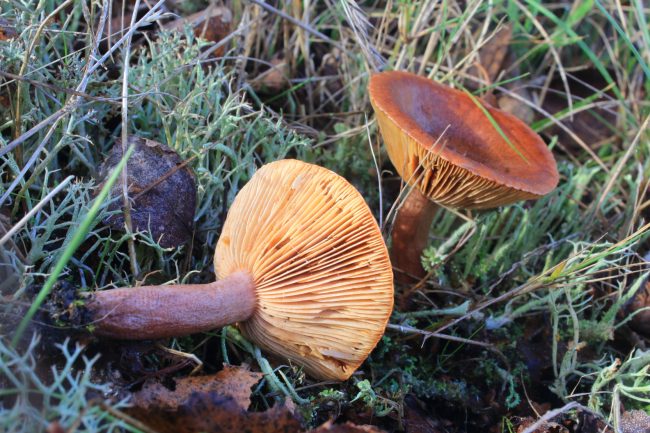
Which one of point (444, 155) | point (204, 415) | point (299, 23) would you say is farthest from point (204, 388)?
point (299, 23)

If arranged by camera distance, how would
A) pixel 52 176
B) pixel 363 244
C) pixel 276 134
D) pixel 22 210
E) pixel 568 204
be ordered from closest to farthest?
1. pixel 363 244
2. pixel 22 210
3. pixel 52 176
4. pixel 276 134
5. pixel 568 204

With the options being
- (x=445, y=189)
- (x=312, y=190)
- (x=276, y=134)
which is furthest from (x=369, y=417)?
(x=276, y=134)

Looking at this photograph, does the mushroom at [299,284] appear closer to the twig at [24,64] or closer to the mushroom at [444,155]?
the mushroom at [444,155]

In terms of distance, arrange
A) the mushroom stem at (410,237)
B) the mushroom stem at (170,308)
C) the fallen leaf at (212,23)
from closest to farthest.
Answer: the mushroom stem at (170,308) < the mushroom stem at (410,237) < the fallen leaf at (212,23)

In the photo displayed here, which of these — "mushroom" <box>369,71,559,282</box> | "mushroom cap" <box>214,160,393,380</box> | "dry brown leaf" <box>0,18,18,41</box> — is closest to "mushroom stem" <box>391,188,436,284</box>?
"mushroom" <box>369,71,559,282</box>

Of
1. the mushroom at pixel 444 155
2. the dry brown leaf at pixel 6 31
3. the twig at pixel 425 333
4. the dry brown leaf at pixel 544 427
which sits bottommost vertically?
the dry brown leaf at pixel 544 427

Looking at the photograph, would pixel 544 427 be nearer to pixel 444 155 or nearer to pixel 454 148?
pixel 444 155

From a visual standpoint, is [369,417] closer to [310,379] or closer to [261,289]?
[310,379]

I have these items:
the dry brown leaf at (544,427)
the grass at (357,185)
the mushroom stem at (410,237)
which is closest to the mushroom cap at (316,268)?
the grass at (357,185)
